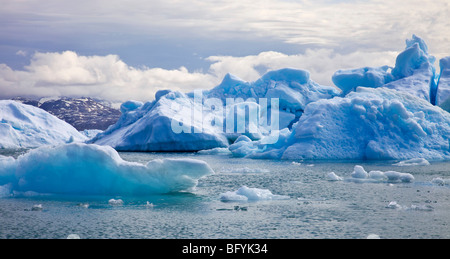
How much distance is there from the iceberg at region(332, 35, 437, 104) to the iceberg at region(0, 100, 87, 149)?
75.0ft

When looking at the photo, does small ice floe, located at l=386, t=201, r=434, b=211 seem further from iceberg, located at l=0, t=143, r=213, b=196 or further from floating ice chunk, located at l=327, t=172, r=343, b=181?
floating ice chunk, located at l=327, t=172, r=343, b=181

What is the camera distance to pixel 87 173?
35.6 feet

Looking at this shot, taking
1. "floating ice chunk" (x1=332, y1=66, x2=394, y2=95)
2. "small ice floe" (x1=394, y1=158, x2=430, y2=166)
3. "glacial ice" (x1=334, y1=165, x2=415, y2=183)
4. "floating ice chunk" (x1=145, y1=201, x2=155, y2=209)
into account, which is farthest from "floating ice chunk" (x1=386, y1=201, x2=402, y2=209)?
"floating ice chunk" (x1=332, y1=66, x2=394, y2=95)

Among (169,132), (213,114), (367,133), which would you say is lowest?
(367,133)

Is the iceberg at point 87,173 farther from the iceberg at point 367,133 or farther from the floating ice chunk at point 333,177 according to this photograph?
the iceberg at point 367,133

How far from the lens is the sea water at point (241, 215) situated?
24.3 ft

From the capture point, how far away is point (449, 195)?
1107cm

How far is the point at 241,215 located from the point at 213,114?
27097 mm

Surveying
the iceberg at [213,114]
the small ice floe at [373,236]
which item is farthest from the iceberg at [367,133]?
the small ice floe at [373,236]

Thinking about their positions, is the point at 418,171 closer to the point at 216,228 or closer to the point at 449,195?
the point at 449,195

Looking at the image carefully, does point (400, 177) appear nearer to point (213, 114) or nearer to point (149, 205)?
point (149, 205)

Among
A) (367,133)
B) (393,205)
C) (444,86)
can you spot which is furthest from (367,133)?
(393,205)

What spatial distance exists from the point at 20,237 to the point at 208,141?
25.5m
